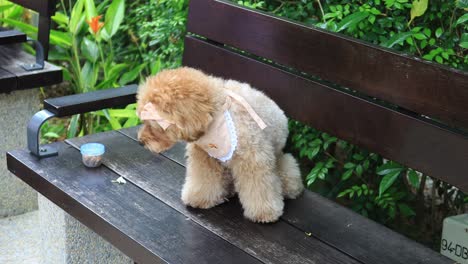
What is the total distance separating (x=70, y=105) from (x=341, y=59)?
1202 millimetres

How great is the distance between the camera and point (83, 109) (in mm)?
3482

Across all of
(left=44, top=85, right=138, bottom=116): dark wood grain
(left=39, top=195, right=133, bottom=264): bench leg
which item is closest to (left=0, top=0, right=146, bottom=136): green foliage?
(left=44, top=85, right=138, bottom=116): dark wood grain

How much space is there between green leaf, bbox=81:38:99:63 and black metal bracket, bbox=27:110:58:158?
5.92ft

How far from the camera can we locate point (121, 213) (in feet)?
9.45

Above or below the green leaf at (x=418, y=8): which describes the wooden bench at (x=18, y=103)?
below

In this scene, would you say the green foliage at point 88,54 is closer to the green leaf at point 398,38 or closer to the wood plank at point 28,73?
the wood plank at point 28,73

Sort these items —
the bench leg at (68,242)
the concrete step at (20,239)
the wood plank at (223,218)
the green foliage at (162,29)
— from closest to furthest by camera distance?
the wood plank at (223,218) < the bench leg at (68,242) < the concrete step at (20,239) < the green foliage at (162,29)

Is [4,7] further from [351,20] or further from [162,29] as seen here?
[351,20]

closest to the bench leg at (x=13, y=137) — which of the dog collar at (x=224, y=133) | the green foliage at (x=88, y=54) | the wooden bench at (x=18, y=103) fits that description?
the wooden bench at (x=18, y=103)

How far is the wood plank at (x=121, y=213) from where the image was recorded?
8.54 feet

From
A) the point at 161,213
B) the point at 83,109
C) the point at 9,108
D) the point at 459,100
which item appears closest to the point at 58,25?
the point at 9,108

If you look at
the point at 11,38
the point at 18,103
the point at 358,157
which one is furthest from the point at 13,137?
the point at 358,157

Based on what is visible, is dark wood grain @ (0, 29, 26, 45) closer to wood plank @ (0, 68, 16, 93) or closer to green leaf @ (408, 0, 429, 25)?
wood plank @ (0, 68, 16, 93)

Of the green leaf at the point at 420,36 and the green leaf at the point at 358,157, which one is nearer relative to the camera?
the green leaf at the point at 420,36
